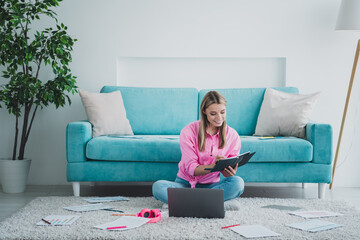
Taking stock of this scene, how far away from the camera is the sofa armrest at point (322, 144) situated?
10.8 feet

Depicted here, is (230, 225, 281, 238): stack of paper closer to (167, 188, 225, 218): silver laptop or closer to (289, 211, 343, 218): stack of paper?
(167, 188, 225, 218): silver laptop

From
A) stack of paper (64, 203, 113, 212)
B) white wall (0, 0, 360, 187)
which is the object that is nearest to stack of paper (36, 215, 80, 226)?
stack of paper (64, 203, 113, 212)

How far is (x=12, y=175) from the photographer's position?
149 inches

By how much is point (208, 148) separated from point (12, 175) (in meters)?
1.93

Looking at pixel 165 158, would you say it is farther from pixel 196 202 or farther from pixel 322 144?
pixel 322 144

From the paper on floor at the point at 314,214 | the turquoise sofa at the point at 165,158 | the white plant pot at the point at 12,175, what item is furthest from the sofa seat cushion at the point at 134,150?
the paper on floor at the point at 314,214

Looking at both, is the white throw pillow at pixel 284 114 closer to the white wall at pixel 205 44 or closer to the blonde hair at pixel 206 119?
the white wall at pixel 205 44

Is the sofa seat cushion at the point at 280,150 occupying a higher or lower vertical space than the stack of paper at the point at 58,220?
higher

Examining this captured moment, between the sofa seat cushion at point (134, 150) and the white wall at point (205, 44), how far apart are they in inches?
42.7

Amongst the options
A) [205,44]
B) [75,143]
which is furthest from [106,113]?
[205,44]

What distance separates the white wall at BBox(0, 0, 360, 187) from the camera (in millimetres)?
4254

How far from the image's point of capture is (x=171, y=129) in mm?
3934

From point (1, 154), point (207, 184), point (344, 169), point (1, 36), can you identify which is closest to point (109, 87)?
point (1, 36)

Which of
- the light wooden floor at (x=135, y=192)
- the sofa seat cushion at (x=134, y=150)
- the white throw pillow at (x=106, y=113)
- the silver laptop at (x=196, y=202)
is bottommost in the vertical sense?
the light wooden floor at (x=135, y=192)
